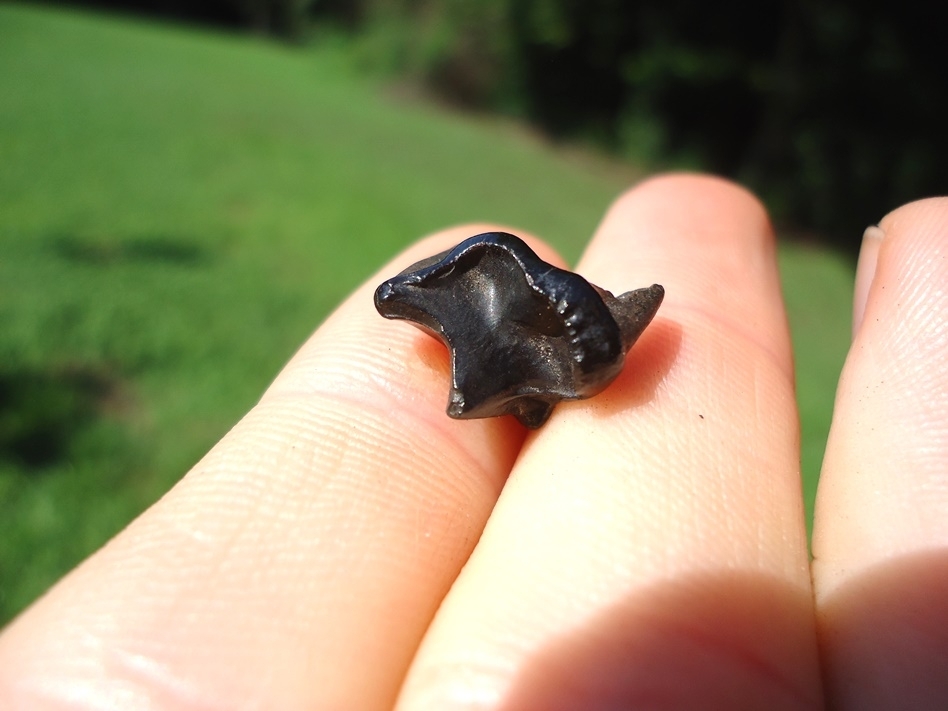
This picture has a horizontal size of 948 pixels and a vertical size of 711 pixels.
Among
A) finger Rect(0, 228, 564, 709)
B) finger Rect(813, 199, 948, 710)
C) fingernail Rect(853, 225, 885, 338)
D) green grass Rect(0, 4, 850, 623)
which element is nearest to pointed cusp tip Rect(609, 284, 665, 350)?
finger Rect(0, 228, 564, 709)

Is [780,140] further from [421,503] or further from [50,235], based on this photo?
[421,503]

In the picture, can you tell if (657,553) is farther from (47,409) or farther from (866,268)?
(47,409)

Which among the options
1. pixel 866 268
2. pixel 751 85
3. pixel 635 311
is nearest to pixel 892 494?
pixel 635 311

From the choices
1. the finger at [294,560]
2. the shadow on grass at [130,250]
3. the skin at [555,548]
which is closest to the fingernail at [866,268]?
the skin at [555,548]

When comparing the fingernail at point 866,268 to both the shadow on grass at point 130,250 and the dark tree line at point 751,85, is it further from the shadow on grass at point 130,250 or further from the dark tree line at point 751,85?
the dark tree line at point 751,85

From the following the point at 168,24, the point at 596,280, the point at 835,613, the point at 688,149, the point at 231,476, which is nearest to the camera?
the point at 835,613

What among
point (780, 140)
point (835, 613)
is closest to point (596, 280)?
point (835, 613)
